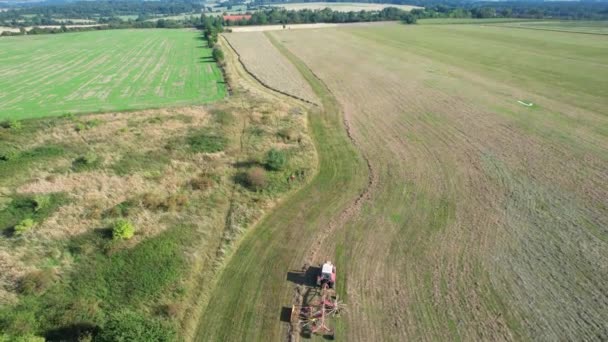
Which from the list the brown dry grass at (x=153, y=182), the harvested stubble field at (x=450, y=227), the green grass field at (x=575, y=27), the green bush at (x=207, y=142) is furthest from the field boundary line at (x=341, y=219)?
the green grass field at (x=575, y=27)

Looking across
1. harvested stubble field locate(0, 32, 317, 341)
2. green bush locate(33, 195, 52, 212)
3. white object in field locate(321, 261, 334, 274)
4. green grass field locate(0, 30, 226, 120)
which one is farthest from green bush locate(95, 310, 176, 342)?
green grass field locate(0, 30, 226, 120)

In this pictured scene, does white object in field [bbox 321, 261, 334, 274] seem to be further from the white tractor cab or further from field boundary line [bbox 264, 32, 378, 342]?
field boundary line [bbox 264, 32, 378, 342]

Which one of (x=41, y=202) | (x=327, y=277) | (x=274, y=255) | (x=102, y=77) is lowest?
(x=274, y=255)

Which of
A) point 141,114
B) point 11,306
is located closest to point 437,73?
point 141,114

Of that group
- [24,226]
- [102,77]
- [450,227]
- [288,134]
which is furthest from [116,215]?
[102,77]

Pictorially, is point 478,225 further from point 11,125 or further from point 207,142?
point 11,125

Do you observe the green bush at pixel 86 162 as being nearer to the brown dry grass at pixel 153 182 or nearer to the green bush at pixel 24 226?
the brown dry grass at pixel 153 182
